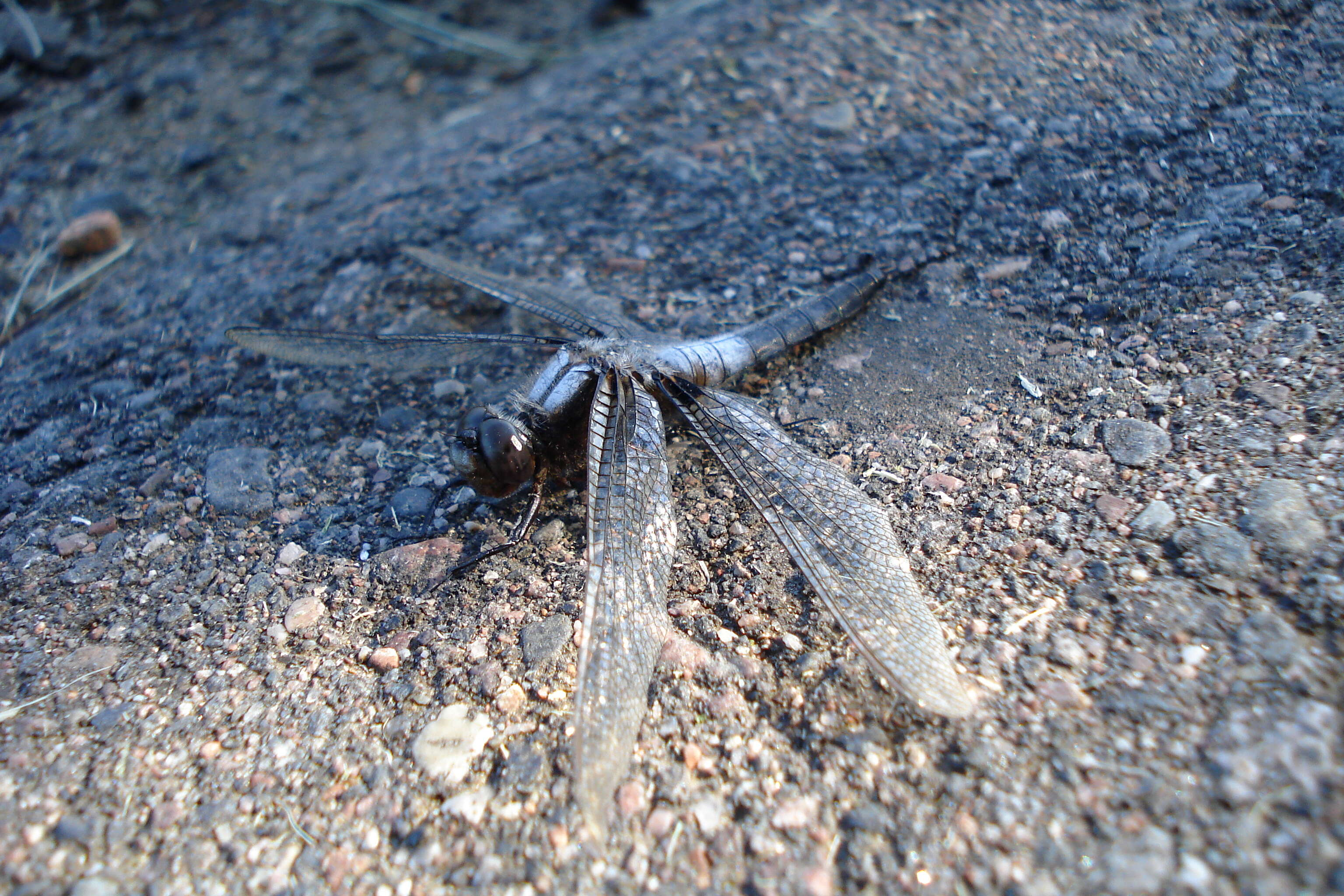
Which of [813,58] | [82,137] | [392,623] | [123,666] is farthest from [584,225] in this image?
[82,137]

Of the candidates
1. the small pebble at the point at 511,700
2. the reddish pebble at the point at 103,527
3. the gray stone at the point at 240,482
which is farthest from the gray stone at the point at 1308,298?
the reddish pebble at the point at 103,527

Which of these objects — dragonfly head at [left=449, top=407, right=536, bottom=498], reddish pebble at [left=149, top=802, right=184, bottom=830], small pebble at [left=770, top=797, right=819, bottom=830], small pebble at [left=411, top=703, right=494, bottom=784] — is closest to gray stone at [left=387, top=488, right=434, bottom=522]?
dragonfly head at [left=449, top=407, right=536, bottom=498]

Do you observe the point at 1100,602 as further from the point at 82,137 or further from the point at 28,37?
the point at 28,37

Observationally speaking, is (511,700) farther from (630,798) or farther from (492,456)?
(492,456)

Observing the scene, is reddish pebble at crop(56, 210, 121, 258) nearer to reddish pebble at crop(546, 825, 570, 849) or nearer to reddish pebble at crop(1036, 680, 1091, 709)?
reddish pebble at crop(546, 825, 570, 849)

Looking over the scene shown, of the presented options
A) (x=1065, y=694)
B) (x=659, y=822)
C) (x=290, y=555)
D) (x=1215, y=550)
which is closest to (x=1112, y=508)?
(x=1215, y=550)

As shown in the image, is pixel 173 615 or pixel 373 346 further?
pixel 373 346
